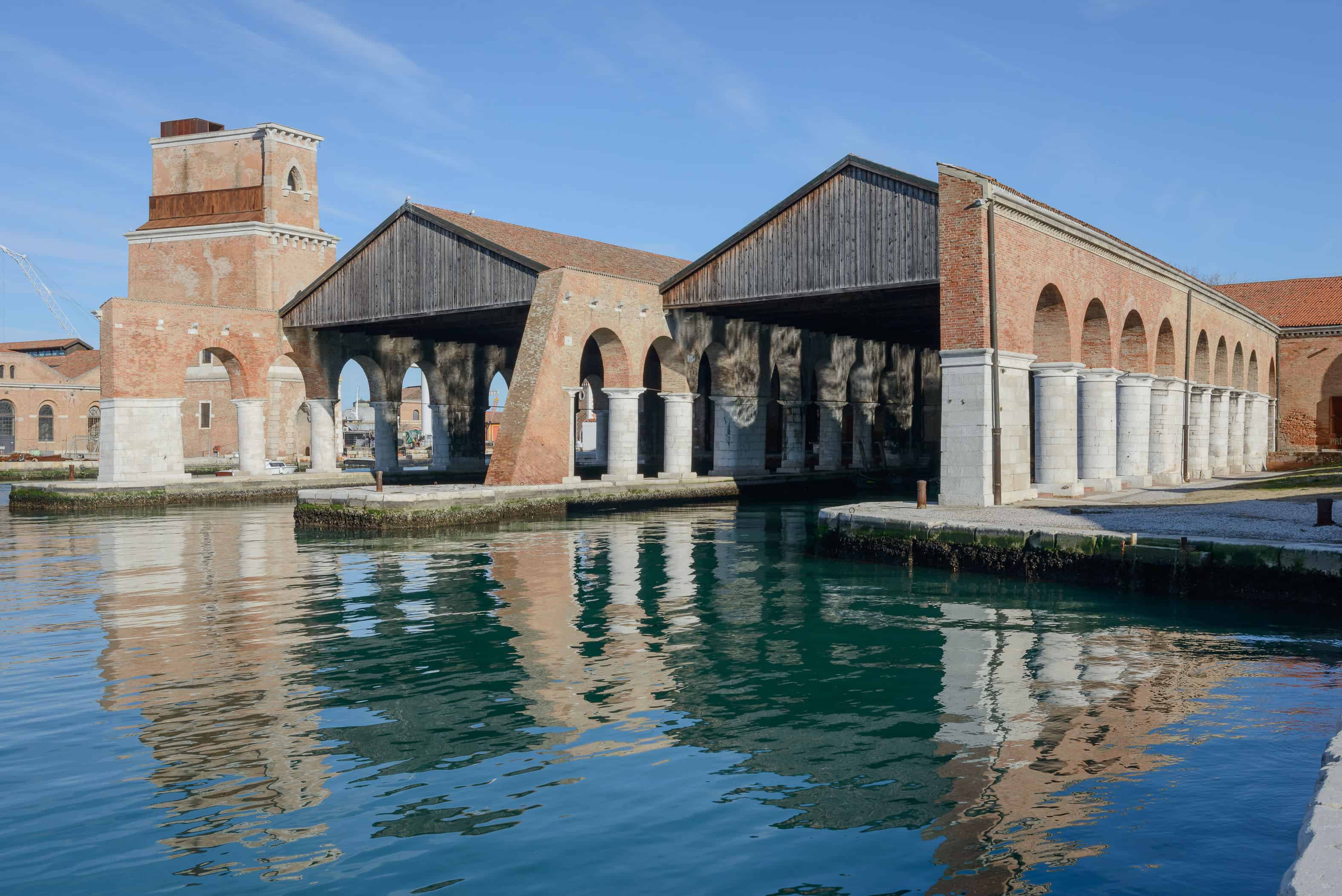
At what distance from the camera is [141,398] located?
32.0 metres

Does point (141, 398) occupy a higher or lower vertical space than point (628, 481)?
higher

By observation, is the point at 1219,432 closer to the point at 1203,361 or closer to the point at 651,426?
the point at 1203,361

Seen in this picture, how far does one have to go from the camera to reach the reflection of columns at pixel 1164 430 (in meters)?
29.2

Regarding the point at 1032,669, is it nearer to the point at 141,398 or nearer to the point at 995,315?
the point at 995,315

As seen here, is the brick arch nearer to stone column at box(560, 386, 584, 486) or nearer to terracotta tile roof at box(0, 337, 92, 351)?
stone column at box(560, 386, 584, 486)

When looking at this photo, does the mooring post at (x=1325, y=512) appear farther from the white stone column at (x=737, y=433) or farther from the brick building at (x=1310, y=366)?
the brick building at (x=1310, y=366)

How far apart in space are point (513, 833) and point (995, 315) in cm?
1626

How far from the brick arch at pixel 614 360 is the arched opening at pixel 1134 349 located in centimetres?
1278

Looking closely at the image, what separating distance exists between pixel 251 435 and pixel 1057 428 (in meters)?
25.0

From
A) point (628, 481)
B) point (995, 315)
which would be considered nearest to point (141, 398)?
point (628, 481)

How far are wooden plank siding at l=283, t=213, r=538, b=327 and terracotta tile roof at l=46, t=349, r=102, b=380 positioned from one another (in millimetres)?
39705

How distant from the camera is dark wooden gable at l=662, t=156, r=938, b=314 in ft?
81.1

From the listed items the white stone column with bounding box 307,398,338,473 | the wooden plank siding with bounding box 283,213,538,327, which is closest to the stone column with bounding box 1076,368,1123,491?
the wooden plank siding with bounding box 283,213,538,327

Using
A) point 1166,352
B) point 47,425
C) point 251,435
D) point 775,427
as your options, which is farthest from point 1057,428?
point 47,425
